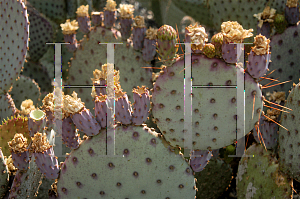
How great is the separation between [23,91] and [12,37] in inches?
39.8

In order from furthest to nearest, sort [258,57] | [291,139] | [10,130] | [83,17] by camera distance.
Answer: [83,17] → [10,130] → [291,139] → [258,57]

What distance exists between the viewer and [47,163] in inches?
64.9

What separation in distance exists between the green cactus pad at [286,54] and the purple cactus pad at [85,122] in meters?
1.58

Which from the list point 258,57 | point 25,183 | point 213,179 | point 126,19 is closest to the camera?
point 258,57

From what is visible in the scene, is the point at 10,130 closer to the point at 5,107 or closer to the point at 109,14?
the point at 5,107

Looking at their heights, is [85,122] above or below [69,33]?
below

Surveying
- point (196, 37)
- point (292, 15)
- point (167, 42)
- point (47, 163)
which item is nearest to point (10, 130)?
point (47, 163)

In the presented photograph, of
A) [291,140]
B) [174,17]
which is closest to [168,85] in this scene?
[291,140]

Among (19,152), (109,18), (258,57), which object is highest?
(109,18)

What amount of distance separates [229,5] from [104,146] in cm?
221

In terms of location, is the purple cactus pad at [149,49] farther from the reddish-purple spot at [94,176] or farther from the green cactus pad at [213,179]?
the reddish-purple spot at [94,176]

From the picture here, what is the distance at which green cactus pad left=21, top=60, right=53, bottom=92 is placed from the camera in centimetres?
401

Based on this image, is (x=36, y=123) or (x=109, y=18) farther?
(x=109, y=18)

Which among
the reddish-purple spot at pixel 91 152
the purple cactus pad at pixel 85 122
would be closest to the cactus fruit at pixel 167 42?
the purple cactus pad at pixel 85 122
